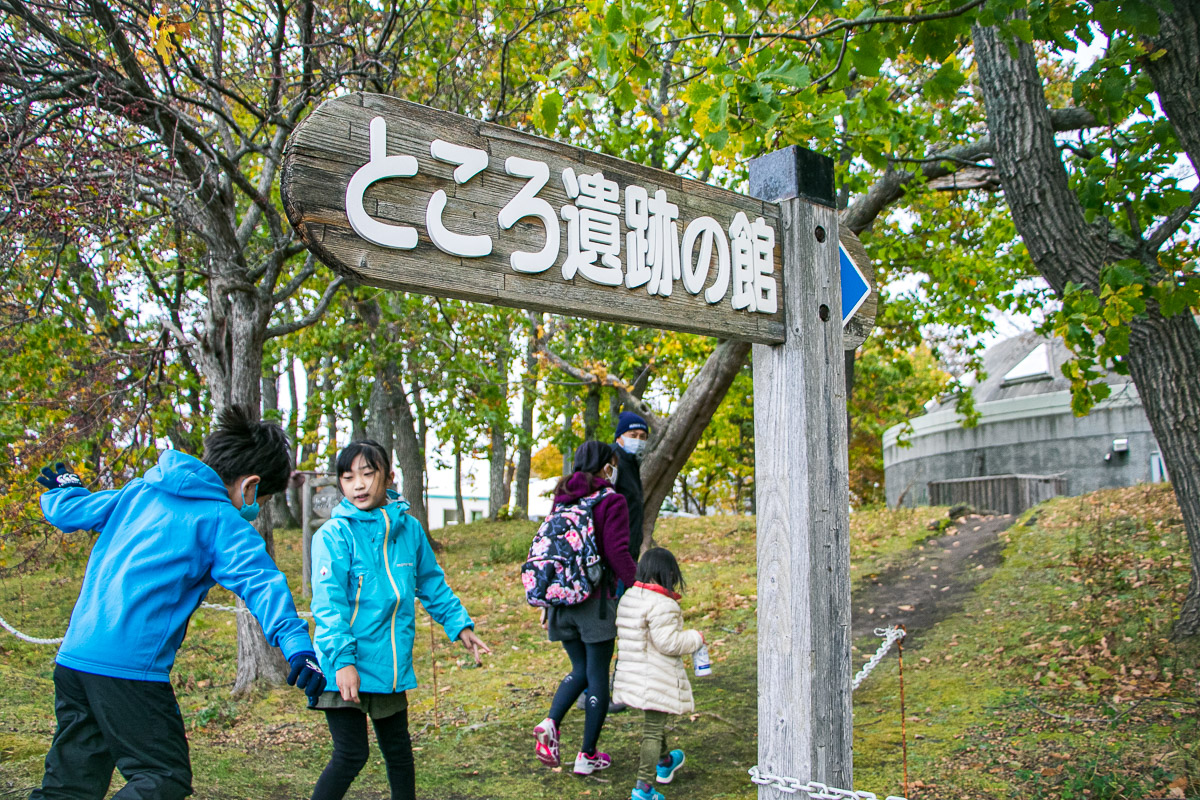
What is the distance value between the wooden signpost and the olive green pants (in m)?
1.55

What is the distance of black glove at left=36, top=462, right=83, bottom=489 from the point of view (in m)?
3.16

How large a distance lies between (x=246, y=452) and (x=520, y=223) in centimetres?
144

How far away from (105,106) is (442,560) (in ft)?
34.9

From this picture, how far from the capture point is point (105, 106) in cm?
559

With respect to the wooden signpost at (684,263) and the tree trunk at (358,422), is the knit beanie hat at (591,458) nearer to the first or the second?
the wooden signpost at (684,263)

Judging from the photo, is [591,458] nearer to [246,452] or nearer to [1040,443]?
[246,452]

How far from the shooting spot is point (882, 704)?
5898mm

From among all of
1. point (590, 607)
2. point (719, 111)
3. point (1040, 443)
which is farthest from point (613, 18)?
point (1040, 443)

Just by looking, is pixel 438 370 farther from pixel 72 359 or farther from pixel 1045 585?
pixel 1045 585

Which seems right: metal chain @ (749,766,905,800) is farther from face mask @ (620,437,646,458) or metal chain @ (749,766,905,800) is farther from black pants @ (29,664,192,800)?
face mask @ (620,437,646,458)

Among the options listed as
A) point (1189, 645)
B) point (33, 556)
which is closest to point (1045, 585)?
point (1189, 645)

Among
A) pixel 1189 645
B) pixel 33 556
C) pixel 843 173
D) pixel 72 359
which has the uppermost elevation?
pixel 843 173

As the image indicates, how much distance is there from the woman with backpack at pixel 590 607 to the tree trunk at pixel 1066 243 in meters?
3.13

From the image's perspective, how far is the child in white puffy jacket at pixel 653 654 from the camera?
4.37 meters
